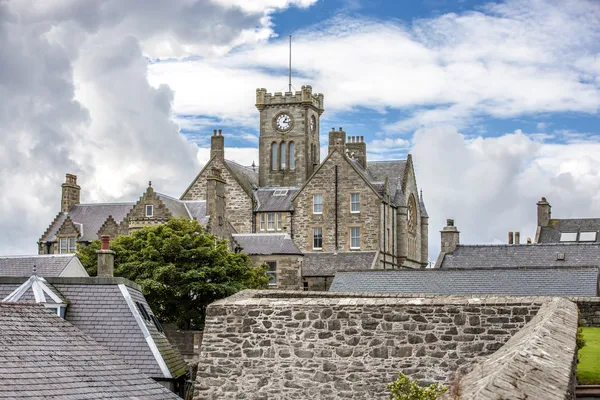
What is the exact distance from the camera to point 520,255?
5447 centimetres

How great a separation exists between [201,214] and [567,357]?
57.5 metres

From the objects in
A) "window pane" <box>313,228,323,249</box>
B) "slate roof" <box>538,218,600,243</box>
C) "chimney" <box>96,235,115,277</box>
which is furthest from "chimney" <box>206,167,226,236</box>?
"chimney" <box>96,235,115,277</box>

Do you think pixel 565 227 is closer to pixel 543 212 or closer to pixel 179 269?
pixel 543 212

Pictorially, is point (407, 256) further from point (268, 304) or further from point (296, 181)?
point (268, 304)

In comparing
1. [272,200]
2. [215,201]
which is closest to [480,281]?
[215,201]

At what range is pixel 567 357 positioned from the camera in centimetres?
1069

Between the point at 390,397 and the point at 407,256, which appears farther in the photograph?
the point at 407,256

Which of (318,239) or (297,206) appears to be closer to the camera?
(318,239)

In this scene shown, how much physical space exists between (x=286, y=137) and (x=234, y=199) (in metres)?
8.50

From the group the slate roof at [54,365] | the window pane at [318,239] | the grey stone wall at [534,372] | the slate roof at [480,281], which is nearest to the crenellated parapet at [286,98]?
the window pane at [318,239]

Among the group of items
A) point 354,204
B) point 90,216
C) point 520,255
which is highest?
point 354,204

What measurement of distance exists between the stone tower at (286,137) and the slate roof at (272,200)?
1.95 metres

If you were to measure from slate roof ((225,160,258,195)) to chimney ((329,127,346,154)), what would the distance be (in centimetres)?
824

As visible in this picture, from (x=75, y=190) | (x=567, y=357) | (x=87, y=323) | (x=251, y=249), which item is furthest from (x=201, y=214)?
(x=567, y=357)
